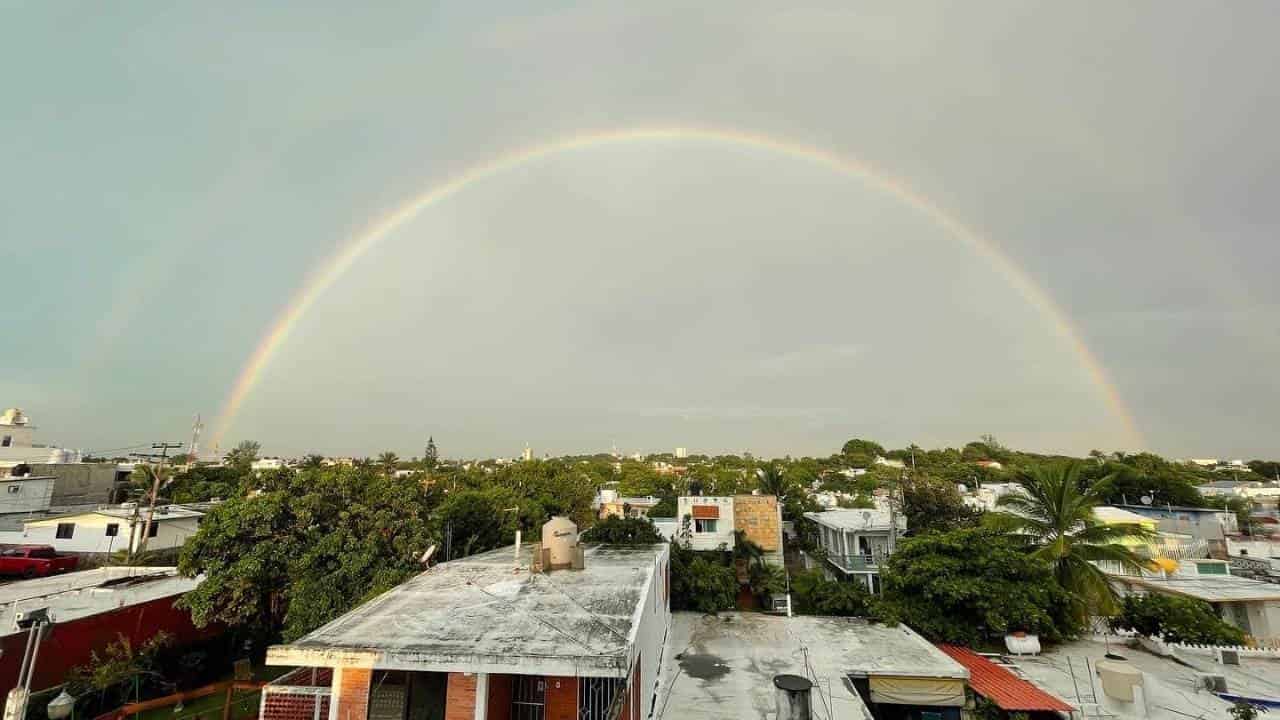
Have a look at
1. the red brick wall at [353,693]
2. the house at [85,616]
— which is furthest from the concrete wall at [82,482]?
the red brick wall at [353,693]

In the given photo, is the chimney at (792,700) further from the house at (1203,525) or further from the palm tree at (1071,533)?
the house at (1203,525)

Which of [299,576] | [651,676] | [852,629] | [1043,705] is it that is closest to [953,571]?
[852,629]

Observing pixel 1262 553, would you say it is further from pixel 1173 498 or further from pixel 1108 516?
pixel 1173 498

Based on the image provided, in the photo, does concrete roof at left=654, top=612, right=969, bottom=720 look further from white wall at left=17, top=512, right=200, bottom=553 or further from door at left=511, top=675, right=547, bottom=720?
white wall at left=17, top=512, right=200, bottom=553

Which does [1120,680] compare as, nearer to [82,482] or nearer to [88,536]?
[88,536]

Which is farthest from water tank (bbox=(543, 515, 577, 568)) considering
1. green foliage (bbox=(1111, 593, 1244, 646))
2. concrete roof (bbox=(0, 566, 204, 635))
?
green foliage (bbox=(1111, 593, 1244, 646))

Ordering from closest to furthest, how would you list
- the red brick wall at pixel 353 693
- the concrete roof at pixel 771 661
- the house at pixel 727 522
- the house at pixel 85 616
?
the red brick wall at pixel 353 693 → the concrete roof at pixel 771 661 → the house at pixel 85 616 → the house at pixel 727 522

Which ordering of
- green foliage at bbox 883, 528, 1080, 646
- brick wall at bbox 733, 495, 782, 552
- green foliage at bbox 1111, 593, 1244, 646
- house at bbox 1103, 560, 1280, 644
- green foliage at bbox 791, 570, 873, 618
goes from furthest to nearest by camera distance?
brick wall at bbox 733, 495, 782, 552 < green foliage at bbox 791, 570, 873, 618 < house at bbox 1103, 560, 1280, 644 < green foliage at bbox 883, 528, 1080, 646 < green foliage at bbox 1111, 593, 1244, 646
